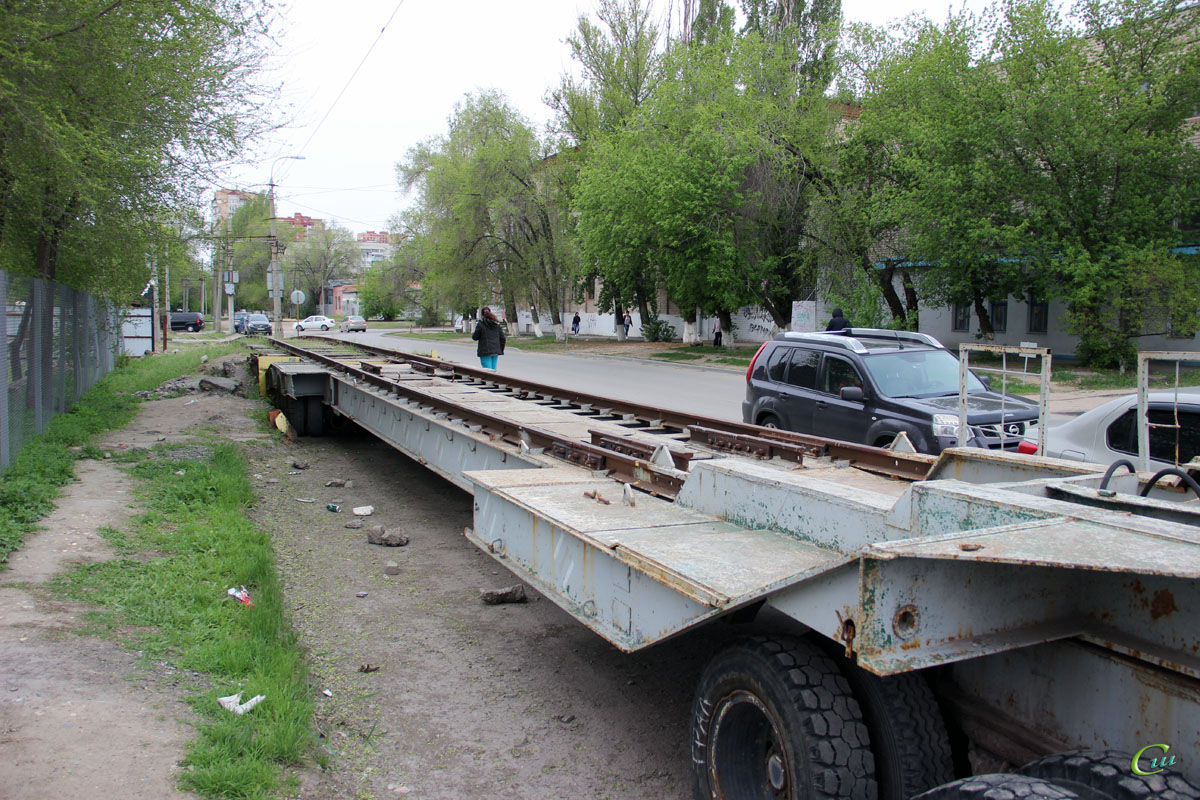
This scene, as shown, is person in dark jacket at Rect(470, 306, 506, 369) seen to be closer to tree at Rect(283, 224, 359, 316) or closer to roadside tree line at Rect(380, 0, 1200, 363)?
roadside tree line at Rect(380, 0, 1200, 363)

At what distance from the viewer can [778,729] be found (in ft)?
8.83

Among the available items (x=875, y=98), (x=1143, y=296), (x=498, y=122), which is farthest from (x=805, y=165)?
(x=498, y=122)

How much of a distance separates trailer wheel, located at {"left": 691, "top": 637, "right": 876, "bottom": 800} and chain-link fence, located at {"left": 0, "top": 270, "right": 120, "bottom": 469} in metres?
7.50

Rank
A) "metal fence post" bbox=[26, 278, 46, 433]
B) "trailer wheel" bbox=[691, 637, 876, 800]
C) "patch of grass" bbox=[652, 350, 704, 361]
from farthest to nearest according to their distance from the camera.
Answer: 1. "patch of grass" bbox=[652, 350, 704, 361]
2. "metal fence post" bbox=[26, 278, 46, 433]
3. "trailer wheel" bbox=[691, 637, 876, 800]

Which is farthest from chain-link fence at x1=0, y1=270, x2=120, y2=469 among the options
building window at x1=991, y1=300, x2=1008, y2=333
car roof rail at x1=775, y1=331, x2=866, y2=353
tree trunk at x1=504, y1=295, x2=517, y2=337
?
tree trunk at x1=504, y1=295, x2=517, y2=337

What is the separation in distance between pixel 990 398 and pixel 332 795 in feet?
23.3

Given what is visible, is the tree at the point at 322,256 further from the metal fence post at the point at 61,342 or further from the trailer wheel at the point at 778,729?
the trailer wheel at the point at 778,729

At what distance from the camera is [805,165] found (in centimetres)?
3036

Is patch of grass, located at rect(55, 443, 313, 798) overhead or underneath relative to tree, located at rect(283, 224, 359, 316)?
underneath

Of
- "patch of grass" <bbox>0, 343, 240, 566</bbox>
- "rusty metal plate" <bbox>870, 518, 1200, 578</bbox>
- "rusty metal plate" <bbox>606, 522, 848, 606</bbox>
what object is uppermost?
"rusty metal plate" <bbox>870, 518, 1200, 578</bbox>

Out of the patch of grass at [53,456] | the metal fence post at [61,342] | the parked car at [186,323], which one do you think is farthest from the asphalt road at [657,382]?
the parked car at [186,323]

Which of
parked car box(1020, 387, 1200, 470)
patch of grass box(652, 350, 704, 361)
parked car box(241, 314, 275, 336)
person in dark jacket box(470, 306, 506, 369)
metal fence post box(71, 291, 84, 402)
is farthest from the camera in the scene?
parked car box(241, 314, 275, 336)

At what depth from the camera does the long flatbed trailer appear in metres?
2.22

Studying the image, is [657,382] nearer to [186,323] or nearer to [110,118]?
[110,118]
